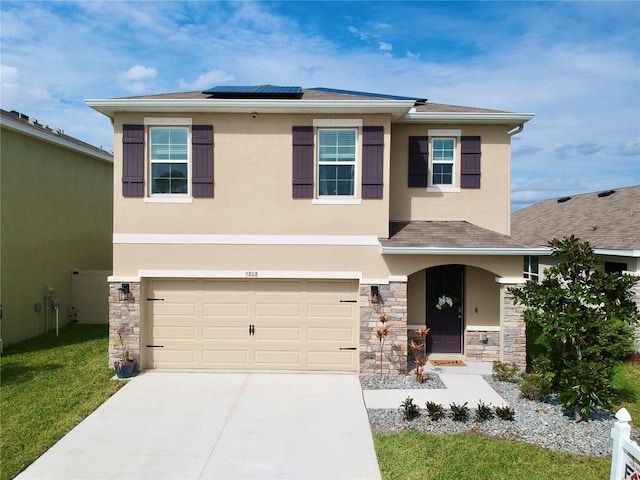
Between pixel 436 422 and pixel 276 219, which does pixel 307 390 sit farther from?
pixel 276 219

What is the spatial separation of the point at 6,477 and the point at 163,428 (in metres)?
2.03

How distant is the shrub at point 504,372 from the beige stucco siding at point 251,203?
373cm

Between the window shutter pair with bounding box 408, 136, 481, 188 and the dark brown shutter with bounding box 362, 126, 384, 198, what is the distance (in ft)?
4.68

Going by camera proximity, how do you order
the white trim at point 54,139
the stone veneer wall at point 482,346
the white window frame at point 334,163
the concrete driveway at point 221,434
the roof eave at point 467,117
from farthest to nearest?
the white trim at point 54,139 < the stone veneer wall at point 482,346 < the roof eave at point 467,117 < the white window frame at point 334,163 < the concrete driveway at point 221,434

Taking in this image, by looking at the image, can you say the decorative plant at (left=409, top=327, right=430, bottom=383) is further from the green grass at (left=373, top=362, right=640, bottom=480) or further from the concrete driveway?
the green grass at (left=373, top=362, right=640, bottom=480)

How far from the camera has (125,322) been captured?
920cm

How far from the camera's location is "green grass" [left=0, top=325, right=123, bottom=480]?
20.1ft

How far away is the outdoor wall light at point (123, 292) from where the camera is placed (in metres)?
9.11

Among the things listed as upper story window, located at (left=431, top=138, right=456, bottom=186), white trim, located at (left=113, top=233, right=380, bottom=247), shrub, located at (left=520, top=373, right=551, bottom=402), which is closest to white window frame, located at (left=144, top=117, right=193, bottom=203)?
white trim, located at (left=113, top=233, right=380, bottom=247)

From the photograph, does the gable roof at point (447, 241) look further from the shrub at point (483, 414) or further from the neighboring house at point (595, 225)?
the neighboring house at point (595, 225)

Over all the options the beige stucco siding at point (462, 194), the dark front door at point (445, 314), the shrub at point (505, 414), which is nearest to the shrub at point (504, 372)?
the dark front door at point (445, 314)

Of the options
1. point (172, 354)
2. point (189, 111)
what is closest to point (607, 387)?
point (172, 354)

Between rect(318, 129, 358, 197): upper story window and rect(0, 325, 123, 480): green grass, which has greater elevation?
rect(318, 129, 358, 197): upper story window

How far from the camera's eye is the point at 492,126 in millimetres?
10180
